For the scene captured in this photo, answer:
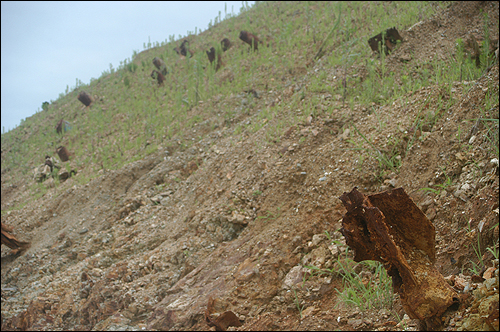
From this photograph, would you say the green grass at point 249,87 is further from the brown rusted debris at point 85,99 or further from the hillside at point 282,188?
the brown rusted debris at point 85,99

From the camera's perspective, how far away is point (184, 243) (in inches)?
159

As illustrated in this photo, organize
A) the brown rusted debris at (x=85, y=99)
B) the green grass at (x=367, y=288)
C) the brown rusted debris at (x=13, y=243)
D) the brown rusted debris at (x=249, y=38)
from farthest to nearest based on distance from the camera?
the brown rusted debris at (x=85, y=99)
the brown rusted debris at (x=249, y=38)
the brown rusted debris at (x=13, y=243)
the green grass at (x=367, y=288)

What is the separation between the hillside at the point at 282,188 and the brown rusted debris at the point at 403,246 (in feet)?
0.34

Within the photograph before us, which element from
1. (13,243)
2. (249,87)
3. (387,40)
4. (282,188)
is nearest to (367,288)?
(282,188)

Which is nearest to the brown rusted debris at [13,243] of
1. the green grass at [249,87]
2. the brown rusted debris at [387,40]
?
the green grass at [249,87]

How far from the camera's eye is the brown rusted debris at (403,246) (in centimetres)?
145

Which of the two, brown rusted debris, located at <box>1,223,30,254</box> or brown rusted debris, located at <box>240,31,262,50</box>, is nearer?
brown rusted debris, located at <box>1,223,30,254</box>

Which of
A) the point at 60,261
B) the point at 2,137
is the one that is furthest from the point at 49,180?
the point at 2,137

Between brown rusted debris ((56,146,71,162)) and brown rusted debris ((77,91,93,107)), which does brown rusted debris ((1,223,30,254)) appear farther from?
brown rusted debris ((77,91,93,107))

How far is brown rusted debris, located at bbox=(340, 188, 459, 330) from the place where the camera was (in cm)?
145

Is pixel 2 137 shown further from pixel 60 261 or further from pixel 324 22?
pixel 324 22

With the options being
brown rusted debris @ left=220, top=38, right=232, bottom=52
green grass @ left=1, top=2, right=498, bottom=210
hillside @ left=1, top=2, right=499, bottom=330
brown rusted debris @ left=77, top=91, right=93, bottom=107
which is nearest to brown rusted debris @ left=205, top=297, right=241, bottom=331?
hillside @ left=1, top=2, right=499, bottom=330

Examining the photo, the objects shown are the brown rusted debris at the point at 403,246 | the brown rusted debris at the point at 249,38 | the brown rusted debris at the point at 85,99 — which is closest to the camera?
the brown rusted debris at the point at 403,246

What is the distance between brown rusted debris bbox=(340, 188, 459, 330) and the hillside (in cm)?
10
